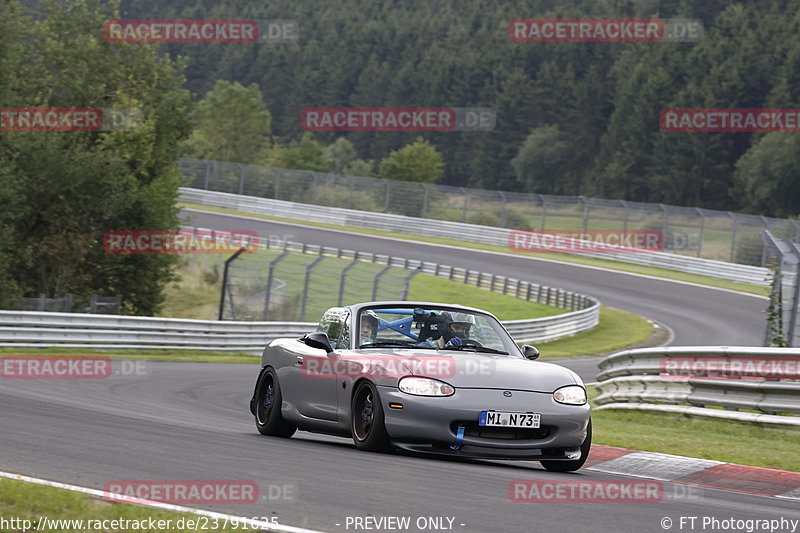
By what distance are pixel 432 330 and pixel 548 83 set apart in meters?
124

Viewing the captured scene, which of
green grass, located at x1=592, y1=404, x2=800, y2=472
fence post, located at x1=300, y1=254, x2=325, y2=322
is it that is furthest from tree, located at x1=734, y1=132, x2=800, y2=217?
green grass, located at x1=592, y1=404, x2=800, y2=472

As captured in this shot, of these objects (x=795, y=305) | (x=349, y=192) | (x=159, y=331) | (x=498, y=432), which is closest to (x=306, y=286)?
(x=159, y=331)

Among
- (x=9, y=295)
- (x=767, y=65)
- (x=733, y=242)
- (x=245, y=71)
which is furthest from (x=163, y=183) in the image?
(x=245, y=71)

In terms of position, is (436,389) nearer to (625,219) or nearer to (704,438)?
(704,438)

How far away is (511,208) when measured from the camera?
5597cm

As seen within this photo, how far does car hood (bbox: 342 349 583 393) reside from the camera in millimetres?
8852

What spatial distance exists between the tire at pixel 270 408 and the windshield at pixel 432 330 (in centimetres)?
129

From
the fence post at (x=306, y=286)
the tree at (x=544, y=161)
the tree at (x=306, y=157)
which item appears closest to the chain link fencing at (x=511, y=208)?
the fence post at (x=306, y=286)

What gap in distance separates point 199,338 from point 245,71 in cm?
14581

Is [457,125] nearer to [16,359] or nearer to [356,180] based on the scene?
[356,180]

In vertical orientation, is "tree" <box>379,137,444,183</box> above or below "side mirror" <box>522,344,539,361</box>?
above

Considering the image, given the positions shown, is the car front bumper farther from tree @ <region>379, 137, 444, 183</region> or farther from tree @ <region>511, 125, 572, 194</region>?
tree @ <region>511, 125, 572, 194</region>

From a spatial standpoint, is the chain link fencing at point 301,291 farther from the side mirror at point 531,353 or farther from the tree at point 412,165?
the tree at point 412,165

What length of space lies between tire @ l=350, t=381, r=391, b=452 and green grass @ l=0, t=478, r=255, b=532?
300 cm
